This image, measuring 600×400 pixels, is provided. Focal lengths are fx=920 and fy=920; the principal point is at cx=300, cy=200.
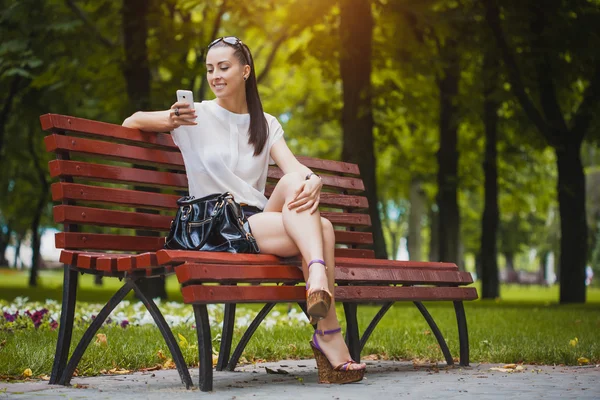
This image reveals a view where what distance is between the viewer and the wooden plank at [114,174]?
4766mm

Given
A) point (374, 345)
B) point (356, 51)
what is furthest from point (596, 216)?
point (374, 345)

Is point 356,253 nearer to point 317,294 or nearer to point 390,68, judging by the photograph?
point 317,294

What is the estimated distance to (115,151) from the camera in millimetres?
4969

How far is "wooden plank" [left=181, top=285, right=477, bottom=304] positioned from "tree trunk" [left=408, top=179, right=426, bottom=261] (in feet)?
70.9

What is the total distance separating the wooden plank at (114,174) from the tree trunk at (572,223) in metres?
10.6

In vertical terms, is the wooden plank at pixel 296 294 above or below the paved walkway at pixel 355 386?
above

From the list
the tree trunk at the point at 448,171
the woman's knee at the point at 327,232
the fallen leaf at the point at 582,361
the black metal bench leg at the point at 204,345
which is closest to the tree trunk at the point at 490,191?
the tree trunk at the point at 448,171

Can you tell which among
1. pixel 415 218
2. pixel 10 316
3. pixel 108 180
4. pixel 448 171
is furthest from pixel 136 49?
pixel 415 218

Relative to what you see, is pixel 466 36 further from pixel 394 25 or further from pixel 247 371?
pixel 247 371

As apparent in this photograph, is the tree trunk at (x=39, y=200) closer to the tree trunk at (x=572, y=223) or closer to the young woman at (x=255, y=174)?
the tree trunk at (x=572, y=223)

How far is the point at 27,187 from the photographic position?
87.9ft

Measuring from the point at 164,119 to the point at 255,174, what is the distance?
1.91 feet

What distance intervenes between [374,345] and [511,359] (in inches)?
41.3

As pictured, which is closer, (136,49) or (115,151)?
(115,151)
